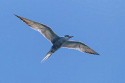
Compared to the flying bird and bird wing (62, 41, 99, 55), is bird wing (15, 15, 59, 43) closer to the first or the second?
the flying bird

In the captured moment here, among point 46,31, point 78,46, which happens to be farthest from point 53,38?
point 78,46

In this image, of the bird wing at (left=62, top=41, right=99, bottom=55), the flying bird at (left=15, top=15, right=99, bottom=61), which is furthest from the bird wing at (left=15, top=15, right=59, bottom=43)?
the bird wing at (left=62, top=41, right=99, bottom=55)

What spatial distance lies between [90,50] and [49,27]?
5.56 m

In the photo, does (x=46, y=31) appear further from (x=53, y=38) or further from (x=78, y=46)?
(x=78, y=46)

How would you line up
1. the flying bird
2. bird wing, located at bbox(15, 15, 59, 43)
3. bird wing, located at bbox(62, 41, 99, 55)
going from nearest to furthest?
the flying bird < bird wing, located at bbox(15, 15, 59, 43) < bird wing, located at bbox(62, 41, 99, 55)

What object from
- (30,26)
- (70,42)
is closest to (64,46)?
(70,42)

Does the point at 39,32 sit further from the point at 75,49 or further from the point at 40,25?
the point at 75,49

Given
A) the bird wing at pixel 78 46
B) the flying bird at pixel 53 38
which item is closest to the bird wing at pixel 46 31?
the flying bird at pixel 53 38

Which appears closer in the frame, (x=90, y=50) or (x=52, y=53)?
(x=52, y=53)

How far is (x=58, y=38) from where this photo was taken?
54156 mm

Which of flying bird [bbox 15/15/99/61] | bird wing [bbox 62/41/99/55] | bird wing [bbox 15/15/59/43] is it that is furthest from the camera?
bird wing [bbox 62/41/99/55]

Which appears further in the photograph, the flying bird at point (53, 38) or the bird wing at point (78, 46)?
the bird wing at point (78, 46)

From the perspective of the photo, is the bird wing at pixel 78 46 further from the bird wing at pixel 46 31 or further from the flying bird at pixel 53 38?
the bird wing at pixel 46 31

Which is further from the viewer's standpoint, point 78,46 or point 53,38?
point 78,46
